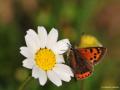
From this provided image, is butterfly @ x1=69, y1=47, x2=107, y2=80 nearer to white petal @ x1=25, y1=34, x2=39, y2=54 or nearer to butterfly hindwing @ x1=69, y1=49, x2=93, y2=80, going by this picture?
butterfly hindwing @ x1=69, y1=49, x2=93, y2=80

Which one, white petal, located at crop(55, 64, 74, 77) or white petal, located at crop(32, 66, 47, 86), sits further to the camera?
white petal, located at crop(55, 64, 74, 77)

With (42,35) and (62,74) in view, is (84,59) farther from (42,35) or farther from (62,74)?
(42,35)

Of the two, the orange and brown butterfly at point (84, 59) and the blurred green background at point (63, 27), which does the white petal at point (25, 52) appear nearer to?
the orange and brown butterfly at point (84, 59)

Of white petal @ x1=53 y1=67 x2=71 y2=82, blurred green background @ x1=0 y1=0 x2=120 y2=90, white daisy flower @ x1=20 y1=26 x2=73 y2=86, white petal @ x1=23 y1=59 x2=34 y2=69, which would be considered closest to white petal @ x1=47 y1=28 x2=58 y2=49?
A: white daisy flower @ x1=20 y1=26 x2=73 y2=86

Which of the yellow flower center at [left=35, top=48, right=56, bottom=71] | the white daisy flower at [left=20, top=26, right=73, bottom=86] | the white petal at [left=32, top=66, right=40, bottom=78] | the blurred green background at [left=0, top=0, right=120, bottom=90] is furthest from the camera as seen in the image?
the blurred green background at [left=0, top=0, right=120, bottom=90]

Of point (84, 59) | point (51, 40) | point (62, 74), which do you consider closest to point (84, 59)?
point (84, 59)

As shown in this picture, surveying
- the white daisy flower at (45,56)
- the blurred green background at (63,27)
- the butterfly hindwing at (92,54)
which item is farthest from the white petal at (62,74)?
the blurred green background at (63,27)
